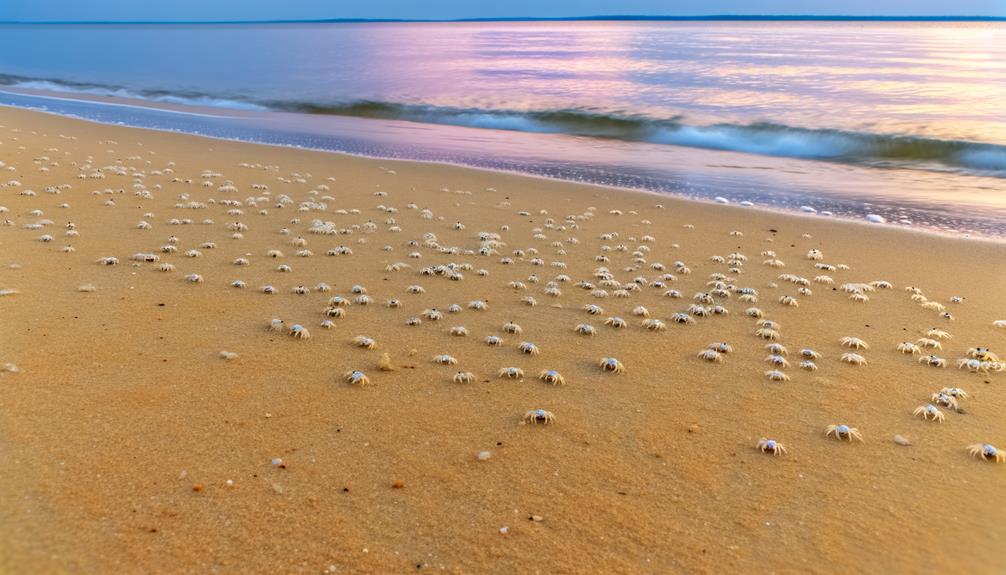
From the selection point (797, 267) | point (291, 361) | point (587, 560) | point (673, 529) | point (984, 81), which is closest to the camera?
point (587, 560)

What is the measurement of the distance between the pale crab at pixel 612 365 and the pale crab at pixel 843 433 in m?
1.90

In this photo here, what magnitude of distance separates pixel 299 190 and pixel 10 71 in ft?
202

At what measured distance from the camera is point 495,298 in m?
8.85

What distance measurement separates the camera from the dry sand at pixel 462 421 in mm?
4207

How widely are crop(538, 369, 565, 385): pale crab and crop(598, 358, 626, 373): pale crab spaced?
54 cm

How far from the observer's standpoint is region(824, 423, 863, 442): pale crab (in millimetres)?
5672

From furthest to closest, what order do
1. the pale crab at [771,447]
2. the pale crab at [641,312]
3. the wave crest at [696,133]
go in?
the wave crest at [696,133], the pale crab at [641,312], the pale crab at [771,447]

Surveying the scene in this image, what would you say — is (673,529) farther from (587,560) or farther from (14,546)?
(14,546)

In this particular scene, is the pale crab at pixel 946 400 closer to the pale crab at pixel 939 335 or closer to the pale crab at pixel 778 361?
the pale crab at pixel 778 361

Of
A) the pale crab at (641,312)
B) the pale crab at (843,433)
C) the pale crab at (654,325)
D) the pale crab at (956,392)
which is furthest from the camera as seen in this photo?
the pale crab at (641,312)

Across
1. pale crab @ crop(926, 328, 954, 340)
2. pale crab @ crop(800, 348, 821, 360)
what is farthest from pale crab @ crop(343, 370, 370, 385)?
pale crab @ crop(926, 328, 954, 340)

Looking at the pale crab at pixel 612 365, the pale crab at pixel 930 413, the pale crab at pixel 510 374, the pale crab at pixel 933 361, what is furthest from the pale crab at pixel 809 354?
the pale crab at pixel 510 374

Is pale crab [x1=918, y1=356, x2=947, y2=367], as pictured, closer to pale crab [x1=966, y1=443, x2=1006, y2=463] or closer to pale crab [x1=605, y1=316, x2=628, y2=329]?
pale crab [x1=966, y1=443, x2=1006, y2=463]

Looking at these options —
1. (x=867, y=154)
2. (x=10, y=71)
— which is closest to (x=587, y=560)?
(x=867, y=154)
